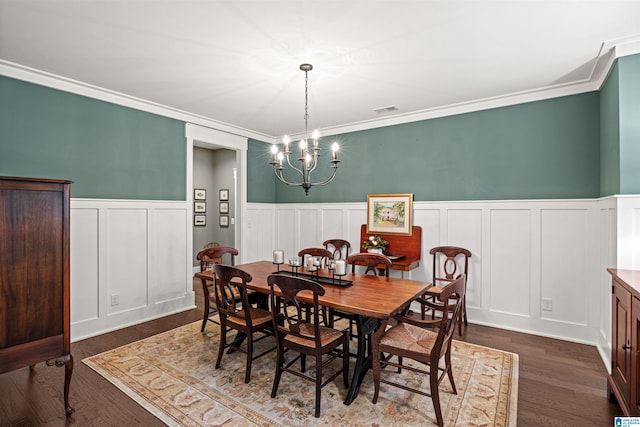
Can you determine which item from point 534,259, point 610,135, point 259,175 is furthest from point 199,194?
point 610,135

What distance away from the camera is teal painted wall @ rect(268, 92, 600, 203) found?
3500 millimetres

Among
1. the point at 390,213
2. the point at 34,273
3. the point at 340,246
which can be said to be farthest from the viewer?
the point at 340,246

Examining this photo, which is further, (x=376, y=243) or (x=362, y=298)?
(x=376, y=243)

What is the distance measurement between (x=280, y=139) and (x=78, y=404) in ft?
14.9

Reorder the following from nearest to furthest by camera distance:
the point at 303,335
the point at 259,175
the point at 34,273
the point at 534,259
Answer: the point at 34,273 → the point at 303,335 → the point at 534,259 → the point at 259,175

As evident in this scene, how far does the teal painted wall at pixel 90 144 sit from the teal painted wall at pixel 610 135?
4.74 m

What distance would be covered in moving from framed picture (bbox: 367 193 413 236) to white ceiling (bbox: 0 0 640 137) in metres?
1.38

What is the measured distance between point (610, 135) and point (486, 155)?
1205 mm

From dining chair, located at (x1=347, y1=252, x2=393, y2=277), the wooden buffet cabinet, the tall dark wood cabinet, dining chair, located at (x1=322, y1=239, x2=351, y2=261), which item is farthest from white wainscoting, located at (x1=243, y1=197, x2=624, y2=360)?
the tall dark wood cabinet

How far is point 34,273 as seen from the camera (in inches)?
84.0

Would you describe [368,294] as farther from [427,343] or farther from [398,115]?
[398,115]

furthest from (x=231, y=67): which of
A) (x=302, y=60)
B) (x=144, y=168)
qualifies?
(x=144, y=168)

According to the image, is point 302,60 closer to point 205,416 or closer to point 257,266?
point 257,266

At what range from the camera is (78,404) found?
93.2 inches
